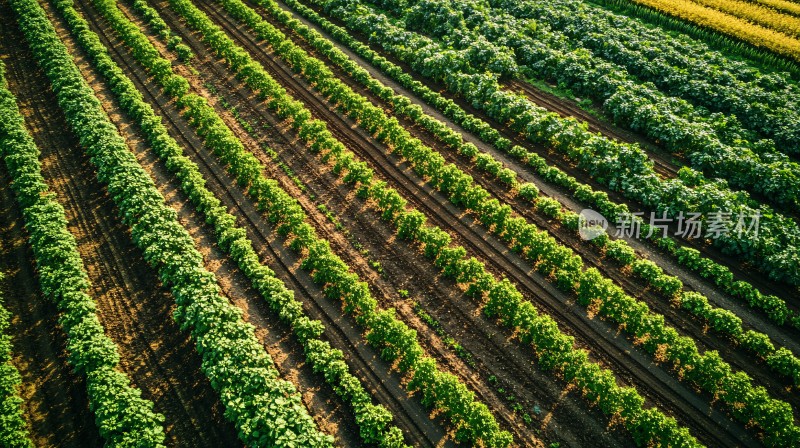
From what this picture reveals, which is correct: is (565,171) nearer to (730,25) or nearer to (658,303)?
(658,303)

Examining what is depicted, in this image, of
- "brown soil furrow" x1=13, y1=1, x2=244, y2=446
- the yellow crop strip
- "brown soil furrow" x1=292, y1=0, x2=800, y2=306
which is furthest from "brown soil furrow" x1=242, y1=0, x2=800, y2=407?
the yellow crop strip

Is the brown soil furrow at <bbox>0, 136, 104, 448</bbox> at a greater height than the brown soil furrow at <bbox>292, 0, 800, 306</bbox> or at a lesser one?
lesser

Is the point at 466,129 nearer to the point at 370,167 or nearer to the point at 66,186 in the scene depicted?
→ the point at 370,167

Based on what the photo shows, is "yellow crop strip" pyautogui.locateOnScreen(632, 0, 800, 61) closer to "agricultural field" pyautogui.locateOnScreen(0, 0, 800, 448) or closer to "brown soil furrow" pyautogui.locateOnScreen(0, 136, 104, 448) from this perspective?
"agricultural field" pyautogui.locateOnScreen(0, 0, 800, 448)

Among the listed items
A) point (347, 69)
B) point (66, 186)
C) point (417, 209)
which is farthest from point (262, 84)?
point (417, 209)

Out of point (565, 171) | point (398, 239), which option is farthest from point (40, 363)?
point (565, 171)
